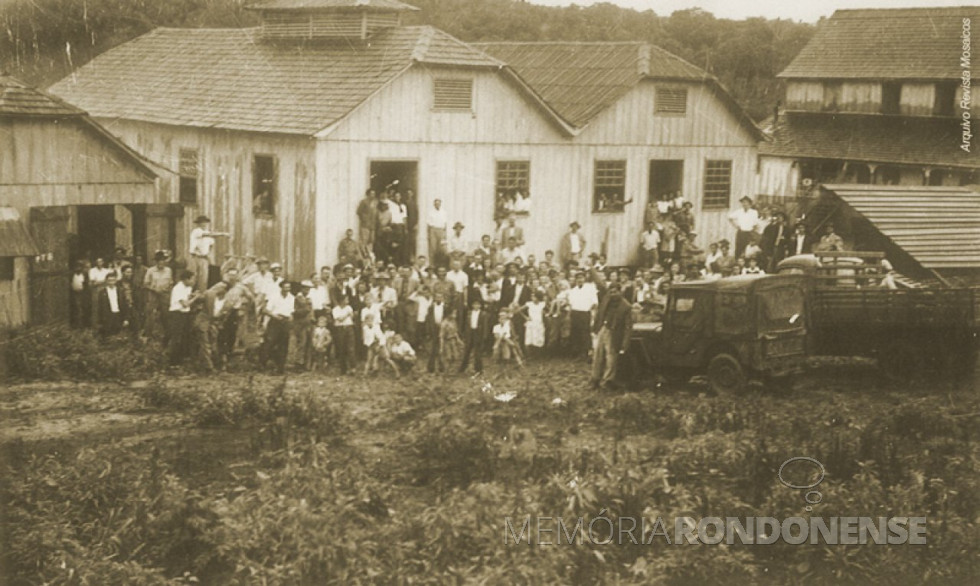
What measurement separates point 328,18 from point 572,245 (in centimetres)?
729

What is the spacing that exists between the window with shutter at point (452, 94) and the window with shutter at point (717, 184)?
294 inches

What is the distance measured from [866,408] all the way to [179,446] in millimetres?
9350

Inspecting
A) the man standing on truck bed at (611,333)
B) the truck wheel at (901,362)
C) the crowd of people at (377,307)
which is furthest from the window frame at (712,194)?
the man standing on truck bed at (611,333)

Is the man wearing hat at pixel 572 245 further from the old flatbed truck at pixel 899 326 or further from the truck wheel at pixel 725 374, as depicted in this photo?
the truck wheel at pixel 725 374

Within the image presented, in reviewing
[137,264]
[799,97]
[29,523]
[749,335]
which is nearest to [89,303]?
[137,264]

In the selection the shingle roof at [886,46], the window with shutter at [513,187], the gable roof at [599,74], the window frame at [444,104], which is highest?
the shingle roof at [886,46]

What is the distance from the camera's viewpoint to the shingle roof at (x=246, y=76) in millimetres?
23031

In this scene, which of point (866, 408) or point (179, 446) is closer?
point (179, 446)

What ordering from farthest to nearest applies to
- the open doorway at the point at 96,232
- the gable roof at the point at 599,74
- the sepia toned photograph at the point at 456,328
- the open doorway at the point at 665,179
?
1. the open doorway at the point at 665,179
2. the gable roof at the point at 599,74
3. the open doorway at the point at 96,232
4. the sepia toned photograph at the point at 456,328

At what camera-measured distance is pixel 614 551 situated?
456 inches

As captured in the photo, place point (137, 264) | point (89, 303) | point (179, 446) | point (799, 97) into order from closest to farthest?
point (179, 446) → point (89, 303) → point (137, 264) → point (799, 97)

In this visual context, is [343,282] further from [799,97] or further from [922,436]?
[799,97]

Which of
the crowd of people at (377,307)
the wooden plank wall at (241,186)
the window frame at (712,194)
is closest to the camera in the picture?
the crowd of people at (377,307)

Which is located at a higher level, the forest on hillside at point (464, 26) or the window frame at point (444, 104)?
the forest on hillside at point (464, 26)
